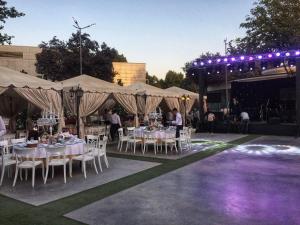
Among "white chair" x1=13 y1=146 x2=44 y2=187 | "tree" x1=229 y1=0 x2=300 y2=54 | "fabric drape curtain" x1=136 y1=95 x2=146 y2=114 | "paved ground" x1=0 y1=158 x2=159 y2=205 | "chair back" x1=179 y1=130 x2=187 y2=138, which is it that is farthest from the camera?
"tree" x1=229 y1=0 x2=300 y2=54

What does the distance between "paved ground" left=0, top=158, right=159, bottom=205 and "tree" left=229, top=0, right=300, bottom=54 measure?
15215 millimetres

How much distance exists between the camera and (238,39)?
23469 millimetres

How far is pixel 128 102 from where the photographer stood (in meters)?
14.3

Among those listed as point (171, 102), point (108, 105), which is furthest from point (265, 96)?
point (108, 105)

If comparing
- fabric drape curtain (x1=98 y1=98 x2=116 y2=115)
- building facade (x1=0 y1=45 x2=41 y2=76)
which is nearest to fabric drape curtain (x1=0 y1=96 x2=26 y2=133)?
fabric drape curtain (x1=98 y1=98 x2=116 y2=115)

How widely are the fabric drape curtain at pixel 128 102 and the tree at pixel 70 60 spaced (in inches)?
567

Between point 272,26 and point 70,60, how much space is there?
1651 cm

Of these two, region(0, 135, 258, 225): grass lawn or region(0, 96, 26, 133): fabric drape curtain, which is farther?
region(0, 96, 26, 133): fabric drape curtain

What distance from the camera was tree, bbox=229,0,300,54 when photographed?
64.6 feet

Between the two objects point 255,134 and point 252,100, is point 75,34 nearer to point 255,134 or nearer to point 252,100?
point 252,100

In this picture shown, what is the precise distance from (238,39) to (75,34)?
14.6 m

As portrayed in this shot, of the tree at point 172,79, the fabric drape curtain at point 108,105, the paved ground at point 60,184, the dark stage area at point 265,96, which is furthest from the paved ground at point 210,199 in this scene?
the tree at point 172,79

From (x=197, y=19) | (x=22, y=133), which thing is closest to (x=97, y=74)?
(x=197, y=19)

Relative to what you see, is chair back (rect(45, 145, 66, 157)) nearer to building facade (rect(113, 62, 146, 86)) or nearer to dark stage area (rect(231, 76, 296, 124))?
dark stage area (rect(231, 76, 296, 124))
